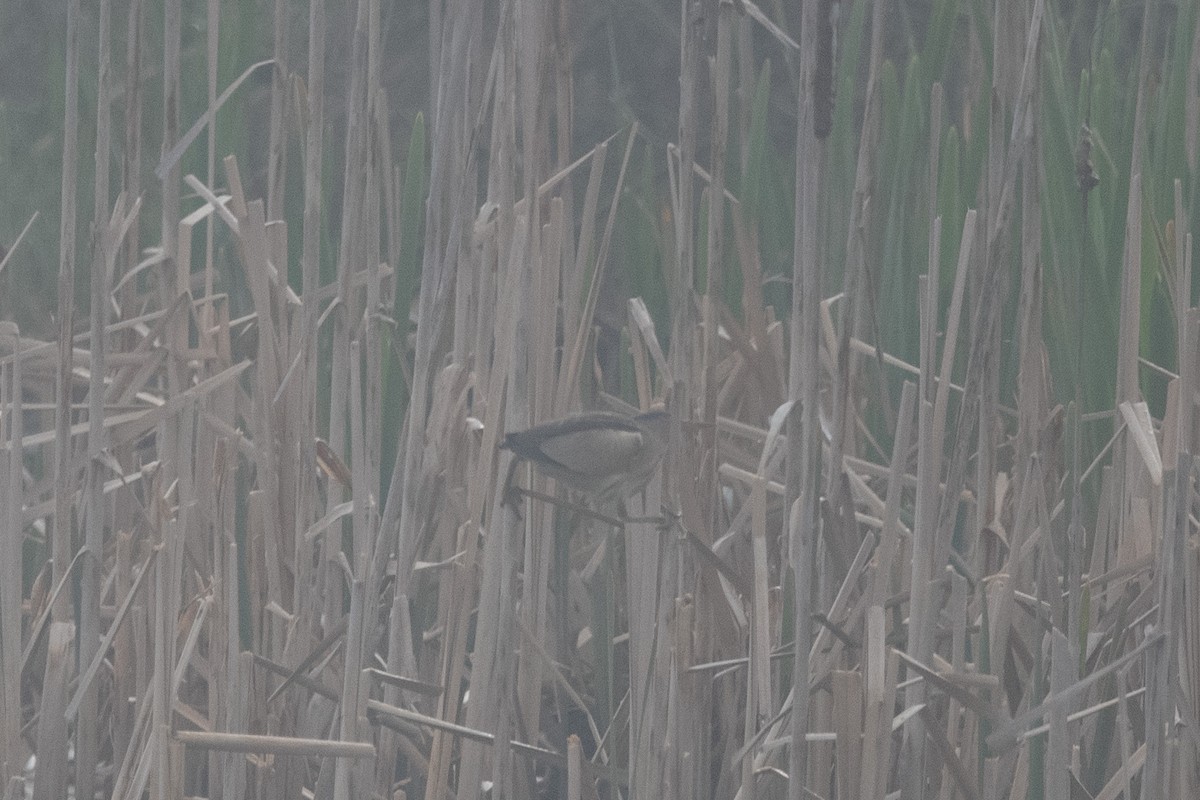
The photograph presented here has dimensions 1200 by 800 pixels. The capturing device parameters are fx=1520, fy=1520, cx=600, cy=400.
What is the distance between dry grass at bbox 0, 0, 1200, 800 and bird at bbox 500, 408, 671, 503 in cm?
2

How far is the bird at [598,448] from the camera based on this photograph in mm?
1043

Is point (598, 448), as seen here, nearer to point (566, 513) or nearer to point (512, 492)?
point (512, 492)

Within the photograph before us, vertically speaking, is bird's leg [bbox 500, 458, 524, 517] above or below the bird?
below

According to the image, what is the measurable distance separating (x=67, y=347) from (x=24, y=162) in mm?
1580

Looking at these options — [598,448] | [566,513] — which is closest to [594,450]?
[598,448]

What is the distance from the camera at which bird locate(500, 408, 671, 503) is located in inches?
41.1

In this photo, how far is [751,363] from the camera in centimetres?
152

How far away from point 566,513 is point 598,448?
37 centimetres

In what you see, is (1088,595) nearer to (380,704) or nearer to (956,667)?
(956,667)

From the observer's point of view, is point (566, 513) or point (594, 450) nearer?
point (594, 450)

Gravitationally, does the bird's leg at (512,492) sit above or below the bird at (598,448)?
below

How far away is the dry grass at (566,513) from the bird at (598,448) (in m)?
0.02

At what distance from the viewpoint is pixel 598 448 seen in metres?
1.06

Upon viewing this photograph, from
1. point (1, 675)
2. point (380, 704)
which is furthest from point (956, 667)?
point (1, 675)
